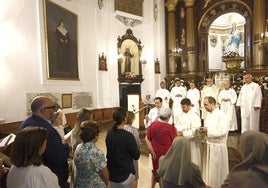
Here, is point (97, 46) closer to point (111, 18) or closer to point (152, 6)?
point (111, 18)

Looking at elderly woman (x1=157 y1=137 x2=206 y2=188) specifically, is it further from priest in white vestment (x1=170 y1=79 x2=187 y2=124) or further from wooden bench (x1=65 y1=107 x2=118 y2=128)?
priest in white vestment (x1=170 y1=79 x2=187 y2=124)

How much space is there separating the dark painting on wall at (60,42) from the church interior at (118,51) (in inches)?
1.5

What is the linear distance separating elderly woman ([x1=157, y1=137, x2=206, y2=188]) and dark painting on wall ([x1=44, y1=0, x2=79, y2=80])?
277 inches

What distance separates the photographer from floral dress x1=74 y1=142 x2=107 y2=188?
241 cm

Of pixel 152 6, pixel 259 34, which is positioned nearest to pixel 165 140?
pixel 259 34

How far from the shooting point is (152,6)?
532 inches

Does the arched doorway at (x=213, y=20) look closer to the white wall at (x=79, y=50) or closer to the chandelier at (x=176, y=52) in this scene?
the chandelier at (x=176, y=52)

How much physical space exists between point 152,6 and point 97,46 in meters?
4.74

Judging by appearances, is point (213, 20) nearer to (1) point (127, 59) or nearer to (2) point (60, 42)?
(1) point (127, 59)

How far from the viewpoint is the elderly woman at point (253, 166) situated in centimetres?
184

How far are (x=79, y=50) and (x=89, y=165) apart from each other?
828 centimetres

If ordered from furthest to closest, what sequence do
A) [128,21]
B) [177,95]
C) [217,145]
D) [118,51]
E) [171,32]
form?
[171,32], [128,21], [118,51], [177,95], [217,145]

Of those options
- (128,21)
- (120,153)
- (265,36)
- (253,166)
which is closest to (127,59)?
(128,21)

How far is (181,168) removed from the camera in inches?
90.4
